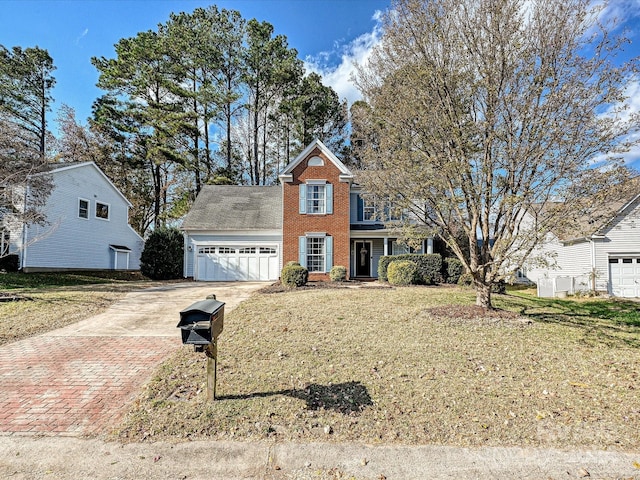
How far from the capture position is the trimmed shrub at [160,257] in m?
20.5

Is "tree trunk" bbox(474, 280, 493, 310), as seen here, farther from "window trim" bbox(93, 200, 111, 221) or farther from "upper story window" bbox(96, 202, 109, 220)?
"upper story window" bbox(96, 202, 109, 220)

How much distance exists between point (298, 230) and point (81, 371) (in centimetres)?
1287

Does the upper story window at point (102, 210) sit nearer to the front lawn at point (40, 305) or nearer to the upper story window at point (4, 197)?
the front lawn at point (40, 305)

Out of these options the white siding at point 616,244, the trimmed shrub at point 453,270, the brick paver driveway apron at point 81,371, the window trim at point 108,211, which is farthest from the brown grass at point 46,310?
the white siding at point 616,244

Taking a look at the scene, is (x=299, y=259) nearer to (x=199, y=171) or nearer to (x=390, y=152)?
(x=390, y=152)

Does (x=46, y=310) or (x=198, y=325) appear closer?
(x=198, y=325)

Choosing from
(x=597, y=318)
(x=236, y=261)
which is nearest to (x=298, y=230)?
(x=236, y=261)

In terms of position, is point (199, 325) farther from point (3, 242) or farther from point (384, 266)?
point (384, 266)

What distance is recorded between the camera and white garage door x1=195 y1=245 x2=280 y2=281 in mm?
18281

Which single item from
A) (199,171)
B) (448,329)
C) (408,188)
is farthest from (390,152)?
(199,171)

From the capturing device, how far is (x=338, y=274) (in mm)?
16000

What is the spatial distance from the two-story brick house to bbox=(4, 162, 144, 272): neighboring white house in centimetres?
589

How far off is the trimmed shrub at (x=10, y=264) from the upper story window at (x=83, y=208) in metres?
3.79

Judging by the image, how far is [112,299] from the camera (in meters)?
11.3
